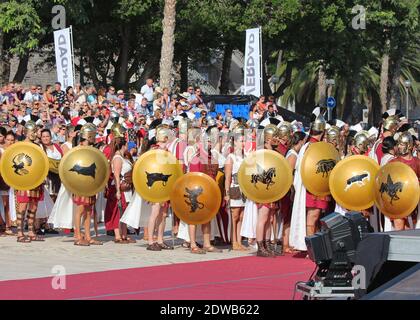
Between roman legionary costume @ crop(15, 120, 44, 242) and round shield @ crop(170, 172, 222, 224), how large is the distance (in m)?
2.12

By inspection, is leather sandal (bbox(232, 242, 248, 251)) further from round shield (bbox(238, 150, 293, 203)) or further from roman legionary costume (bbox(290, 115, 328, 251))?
round shield (bbox(238, 150, 293, 203))

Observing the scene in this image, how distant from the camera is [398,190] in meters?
13.2

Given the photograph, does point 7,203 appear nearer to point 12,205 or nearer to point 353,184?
point 12,205

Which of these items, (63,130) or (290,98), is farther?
(290,98)

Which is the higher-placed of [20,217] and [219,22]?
[219,22]

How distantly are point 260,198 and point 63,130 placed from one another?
16.8 feet

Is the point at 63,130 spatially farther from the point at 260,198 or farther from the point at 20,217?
the point at 260,198

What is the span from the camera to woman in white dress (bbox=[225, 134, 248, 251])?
14727 mm

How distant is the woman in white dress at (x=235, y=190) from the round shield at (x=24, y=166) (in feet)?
7.99

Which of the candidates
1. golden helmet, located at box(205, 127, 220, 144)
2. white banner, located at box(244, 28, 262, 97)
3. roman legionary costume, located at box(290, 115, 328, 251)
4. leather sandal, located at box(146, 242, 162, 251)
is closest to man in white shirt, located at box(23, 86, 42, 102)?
white banner, located at box(244, 28, 262, 97)

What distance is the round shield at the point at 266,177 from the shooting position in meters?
14.0
